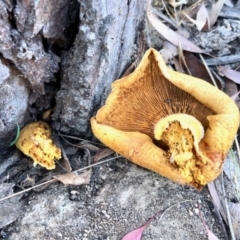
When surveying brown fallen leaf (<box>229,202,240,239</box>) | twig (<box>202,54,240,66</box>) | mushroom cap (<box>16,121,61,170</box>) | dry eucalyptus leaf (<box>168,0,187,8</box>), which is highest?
dry eucalyptus leaf (<box>168,0,187,8</box>)

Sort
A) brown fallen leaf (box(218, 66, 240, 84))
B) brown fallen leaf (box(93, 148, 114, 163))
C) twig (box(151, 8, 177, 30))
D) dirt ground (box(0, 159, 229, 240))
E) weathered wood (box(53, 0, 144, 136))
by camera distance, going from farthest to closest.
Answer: twig (box(151, 8, 177, 30)) < brown fallen leaf (box(218, 66, 240, 84)) < brown fallen leaf (box(93, 148, 114, 163)) < dirt ground (box(0, 159, 229, 240)) < weathered wood (box(53, 0, 144, 136))

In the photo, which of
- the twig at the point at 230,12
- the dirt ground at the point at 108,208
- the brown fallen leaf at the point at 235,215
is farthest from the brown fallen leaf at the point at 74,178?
the twig at the point at 230,12

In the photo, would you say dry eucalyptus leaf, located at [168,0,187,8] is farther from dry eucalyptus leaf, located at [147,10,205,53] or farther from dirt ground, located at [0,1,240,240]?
dirt ground, located at [0,1,240,240]

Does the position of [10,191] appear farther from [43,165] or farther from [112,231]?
[112,231]

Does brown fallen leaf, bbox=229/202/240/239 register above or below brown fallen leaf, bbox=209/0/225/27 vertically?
below

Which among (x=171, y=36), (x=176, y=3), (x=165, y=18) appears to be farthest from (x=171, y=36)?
(x=176, y=3)

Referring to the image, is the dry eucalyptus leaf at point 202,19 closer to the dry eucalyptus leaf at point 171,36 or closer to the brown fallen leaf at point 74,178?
the dry eucalyptus leaf at point 171,36

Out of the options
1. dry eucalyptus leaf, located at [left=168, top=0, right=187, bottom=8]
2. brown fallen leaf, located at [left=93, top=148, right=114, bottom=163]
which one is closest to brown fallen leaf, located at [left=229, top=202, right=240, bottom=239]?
brown fallen leaf, located at [left=93, top=148, right=114, bottom=163]
